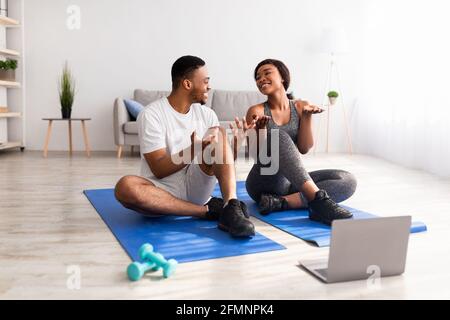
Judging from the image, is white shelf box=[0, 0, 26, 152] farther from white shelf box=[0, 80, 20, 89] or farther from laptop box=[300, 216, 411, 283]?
laptop box=[300, 216, 411, 283]

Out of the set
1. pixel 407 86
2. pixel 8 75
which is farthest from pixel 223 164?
pixel 8 75

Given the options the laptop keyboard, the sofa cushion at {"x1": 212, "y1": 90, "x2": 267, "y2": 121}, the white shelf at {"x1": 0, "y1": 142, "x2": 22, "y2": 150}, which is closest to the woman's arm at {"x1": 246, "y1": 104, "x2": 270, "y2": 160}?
the laptop keyboard

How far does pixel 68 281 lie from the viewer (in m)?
1.69

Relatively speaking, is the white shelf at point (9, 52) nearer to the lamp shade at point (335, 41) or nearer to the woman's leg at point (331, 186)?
the lamp shade at point (335, 41)

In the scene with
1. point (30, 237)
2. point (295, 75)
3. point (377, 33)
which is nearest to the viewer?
point (30, 237)

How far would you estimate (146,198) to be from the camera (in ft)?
7.80

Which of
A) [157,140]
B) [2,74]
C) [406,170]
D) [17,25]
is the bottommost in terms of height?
[406,170]

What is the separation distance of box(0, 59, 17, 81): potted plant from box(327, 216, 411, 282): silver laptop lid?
486cm

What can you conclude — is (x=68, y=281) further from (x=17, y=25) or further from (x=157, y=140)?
(x=17, y=25)

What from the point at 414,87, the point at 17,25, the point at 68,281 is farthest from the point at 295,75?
the point at 68,281

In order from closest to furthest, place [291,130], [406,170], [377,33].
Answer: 1. [291,130]
2. [406,170]
3. [377,33]

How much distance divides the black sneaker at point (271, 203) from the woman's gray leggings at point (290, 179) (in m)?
0.05

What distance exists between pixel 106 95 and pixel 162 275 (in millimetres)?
4672

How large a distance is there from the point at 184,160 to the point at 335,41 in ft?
13.5
